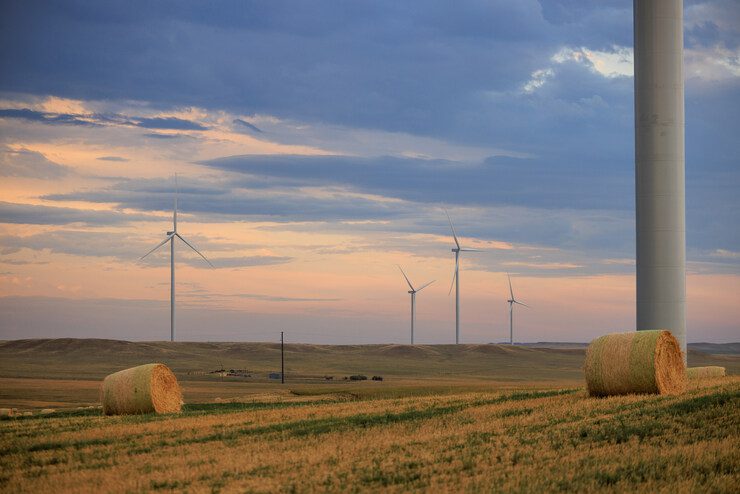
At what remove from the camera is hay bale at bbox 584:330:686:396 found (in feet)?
98.9

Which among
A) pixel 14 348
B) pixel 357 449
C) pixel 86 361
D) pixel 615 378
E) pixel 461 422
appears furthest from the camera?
pixel 14 348

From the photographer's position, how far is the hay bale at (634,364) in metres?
30.1

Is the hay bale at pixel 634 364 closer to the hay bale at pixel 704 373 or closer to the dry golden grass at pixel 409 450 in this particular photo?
the dry golden grass at pixel 409 450

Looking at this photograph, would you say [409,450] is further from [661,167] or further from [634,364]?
[661,167]

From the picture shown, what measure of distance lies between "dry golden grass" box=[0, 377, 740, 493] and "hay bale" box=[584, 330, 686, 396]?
677 mm

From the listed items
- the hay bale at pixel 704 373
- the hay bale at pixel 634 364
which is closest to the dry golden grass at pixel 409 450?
the hay bale at pixel 634 364

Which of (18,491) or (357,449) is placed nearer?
(18,491)

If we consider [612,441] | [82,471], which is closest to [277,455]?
[82,471]

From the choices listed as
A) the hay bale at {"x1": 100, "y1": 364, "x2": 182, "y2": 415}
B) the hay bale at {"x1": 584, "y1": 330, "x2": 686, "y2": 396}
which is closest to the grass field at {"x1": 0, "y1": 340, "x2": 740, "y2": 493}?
the hay bale at {"x1": 584, "y1": 330, "x2": 686, "y2": 396}

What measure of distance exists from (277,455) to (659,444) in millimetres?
8459

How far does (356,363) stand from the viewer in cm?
13738

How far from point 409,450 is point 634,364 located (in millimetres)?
11800

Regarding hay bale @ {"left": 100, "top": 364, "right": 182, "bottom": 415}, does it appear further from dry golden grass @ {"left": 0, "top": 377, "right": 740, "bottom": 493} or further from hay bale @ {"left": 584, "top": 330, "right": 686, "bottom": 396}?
hay bale @ {"left": 584, "top": 330, "right": 686, "bottom": 396}

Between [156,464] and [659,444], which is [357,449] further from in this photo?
[659,444]
